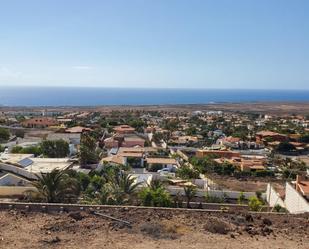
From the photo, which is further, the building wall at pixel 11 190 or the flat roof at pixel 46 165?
the flat roof at pixel 46 165

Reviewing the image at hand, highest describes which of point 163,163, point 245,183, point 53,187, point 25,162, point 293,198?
point 53,187

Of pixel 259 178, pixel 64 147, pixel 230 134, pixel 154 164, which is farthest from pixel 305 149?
pixel 64 147

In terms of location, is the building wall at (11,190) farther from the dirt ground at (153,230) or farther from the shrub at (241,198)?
the shrub at (241,198)

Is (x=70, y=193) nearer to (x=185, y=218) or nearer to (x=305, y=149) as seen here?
(x=185, y=218)

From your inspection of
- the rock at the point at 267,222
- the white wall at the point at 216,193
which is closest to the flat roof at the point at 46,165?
the white wall at the point at 216,193

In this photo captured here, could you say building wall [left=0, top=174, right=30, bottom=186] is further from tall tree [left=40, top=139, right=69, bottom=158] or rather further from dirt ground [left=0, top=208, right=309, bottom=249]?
dirt ground [left=0, top=208, right=309, bottom=249]

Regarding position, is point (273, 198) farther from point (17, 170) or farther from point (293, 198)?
point (17, 170)

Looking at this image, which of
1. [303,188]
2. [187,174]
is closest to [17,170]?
[187,174]
